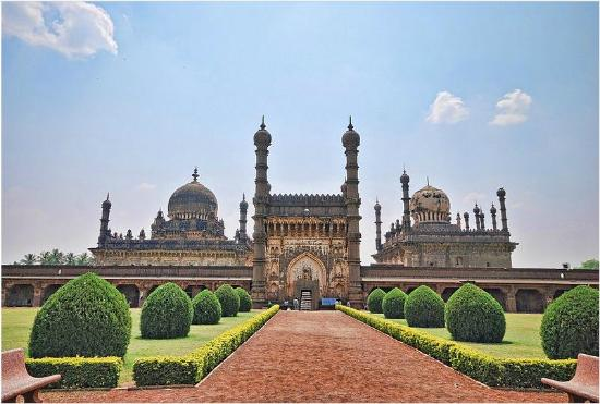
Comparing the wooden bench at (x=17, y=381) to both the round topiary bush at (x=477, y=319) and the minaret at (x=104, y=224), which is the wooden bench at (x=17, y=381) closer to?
the round topiary bush at (x=477, y=319)

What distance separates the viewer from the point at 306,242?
32281 mm

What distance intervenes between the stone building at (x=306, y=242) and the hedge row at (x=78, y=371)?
2365 centimetres

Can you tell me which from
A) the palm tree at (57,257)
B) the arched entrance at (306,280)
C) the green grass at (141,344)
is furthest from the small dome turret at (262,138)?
the palm tree at (57,257)

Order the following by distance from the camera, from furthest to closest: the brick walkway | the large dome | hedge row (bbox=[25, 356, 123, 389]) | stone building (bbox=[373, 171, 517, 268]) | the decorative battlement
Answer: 1. the large dome
2. stone building (bbox=[373, 171, 517, 268])
3. the decorative battlement
4. hedge row (bbox=[25, 356, 123, 389])
5. the brick walkway

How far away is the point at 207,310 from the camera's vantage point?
57.2ft

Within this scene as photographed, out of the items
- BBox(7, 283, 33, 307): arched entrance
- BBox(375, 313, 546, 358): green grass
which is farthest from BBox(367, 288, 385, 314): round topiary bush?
BBox(7, 283, 33, 307): arched entrance

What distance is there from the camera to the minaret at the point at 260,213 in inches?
1208

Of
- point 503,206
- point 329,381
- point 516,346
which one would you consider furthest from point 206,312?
point 503,206

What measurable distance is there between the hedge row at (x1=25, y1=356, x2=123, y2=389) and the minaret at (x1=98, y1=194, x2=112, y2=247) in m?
37.3

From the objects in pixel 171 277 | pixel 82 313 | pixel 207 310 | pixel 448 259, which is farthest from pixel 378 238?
pixel 82 313

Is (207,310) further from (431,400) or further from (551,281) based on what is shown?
(551,281)

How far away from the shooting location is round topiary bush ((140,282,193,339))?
42.3 feet

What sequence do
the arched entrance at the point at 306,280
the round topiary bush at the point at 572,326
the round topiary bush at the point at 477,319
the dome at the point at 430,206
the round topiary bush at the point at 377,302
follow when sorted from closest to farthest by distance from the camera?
Answer: the round topiary bush at the point at 572,326, the round topiary bush at the point at 477,319, the round topiary bush at the point at 377,302, the arched entrance at the point at 306,280, the dome at the point at 430,206

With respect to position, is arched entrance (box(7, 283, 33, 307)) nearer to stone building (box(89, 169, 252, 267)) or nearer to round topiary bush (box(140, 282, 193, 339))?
stone building (box(89, 169, 252, 267))
